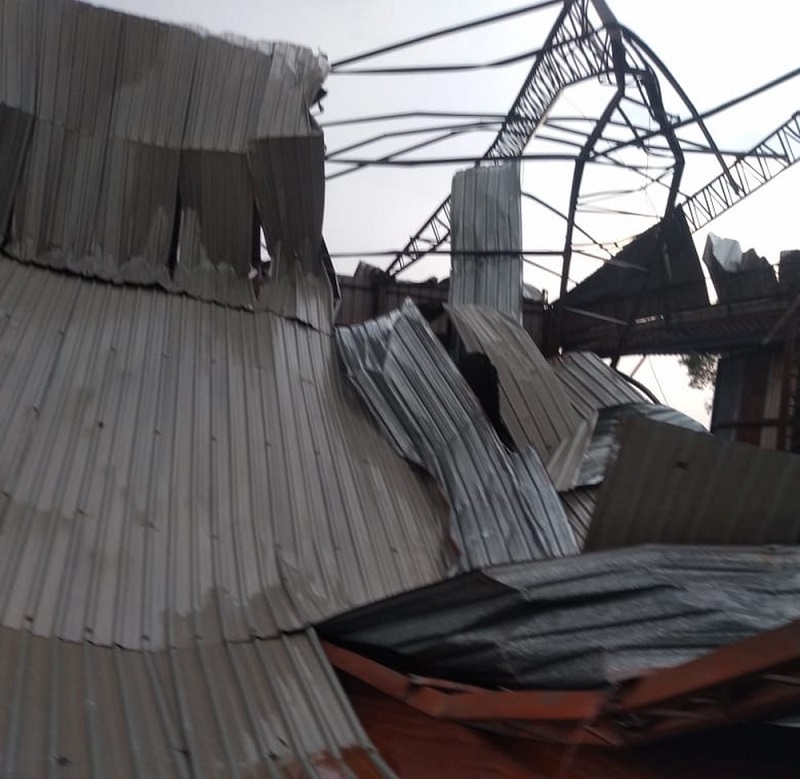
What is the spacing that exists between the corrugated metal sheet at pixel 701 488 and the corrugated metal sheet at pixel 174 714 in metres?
1.67

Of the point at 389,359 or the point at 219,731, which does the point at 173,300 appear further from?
the point at 219,731

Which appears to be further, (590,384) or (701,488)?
(590,384)

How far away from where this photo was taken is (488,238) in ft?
28.2

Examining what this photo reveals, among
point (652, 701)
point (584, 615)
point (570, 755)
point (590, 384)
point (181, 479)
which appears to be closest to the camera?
point (652, 701)

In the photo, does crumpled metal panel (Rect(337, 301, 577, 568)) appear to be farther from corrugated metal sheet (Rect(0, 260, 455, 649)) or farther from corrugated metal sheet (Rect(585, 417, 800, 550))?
corrugated metal sheet (Rect(585, 417, 800, 550))

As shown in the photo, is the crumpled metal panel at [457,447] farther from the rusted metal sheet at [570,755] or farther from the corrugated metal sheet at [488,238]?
the corrugated metal sheet at [488,238]

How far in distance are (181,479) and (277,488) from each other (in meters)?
0.51

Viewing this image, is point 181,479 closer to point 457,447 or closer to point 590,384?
point 457,447

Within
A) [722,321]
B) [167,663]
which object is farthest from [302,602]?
[722,321]

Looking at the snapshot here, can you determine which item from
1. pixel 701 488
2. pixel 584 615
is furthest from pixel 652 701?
pixel 701 488

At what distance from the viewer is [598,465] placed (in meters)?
6.05

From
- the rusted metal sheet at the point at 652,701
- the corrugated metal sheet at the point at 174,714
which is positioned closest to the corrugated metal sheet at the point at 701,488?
the rusted metal sheet at the point at 652,701

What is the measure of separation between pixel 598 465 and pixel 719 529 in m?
1.92

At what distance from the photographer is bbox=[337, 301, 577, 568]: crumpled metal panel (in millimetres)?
5059
